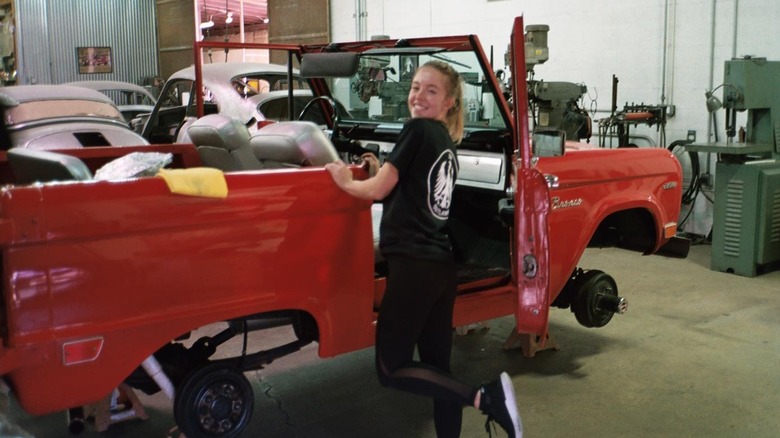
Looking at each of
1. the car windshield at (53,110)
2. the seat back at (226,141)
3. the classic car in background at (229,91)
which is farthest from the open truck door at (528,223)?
the classic car in background at (229,91)

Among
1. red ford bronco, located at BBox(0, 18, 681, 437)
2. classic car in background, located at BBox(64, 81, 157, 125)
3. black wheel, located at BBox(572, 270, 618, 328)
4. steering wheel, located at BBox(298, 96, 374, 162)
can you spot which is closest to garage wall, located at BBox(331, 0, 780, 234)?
red ford bronco, located at BBox(0, 18, 681, 437)

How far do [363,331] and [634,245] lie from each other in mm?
2360

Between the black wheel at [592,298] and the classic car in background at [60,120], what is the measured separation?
4.20 m

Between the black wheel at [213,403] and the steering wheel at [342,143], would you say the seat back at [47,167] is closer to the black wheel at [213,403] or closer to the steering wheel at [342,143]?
the black wheel at [213,403]

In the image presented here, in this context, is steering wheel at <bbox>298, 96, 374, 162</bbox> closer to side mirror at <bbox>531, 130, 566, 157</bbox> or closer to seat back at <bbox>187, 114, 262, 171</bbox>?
seat back at <bbox>187, 114, 262, 171</bbox>

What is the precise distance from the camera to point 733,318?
543 centimetres

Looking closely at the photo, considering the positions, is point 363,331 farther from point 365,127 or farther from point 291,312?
point 365,127

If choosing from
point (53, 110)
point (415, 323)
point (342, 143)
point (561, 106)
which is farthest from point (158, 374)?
point (561, 106)

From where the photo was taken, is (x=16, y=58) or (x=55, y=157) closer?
(x=55, y=157)

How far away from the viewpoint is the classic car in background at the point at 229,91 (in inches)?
340

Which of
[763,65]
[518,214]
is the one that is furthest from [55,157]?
[763,65]

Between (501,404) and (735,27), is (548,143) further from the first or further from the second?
(735,27)

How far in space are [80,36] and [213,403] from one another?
16374 mm

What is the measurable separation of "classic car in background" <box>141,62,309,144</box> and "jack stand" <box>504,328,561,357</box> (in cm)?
440
